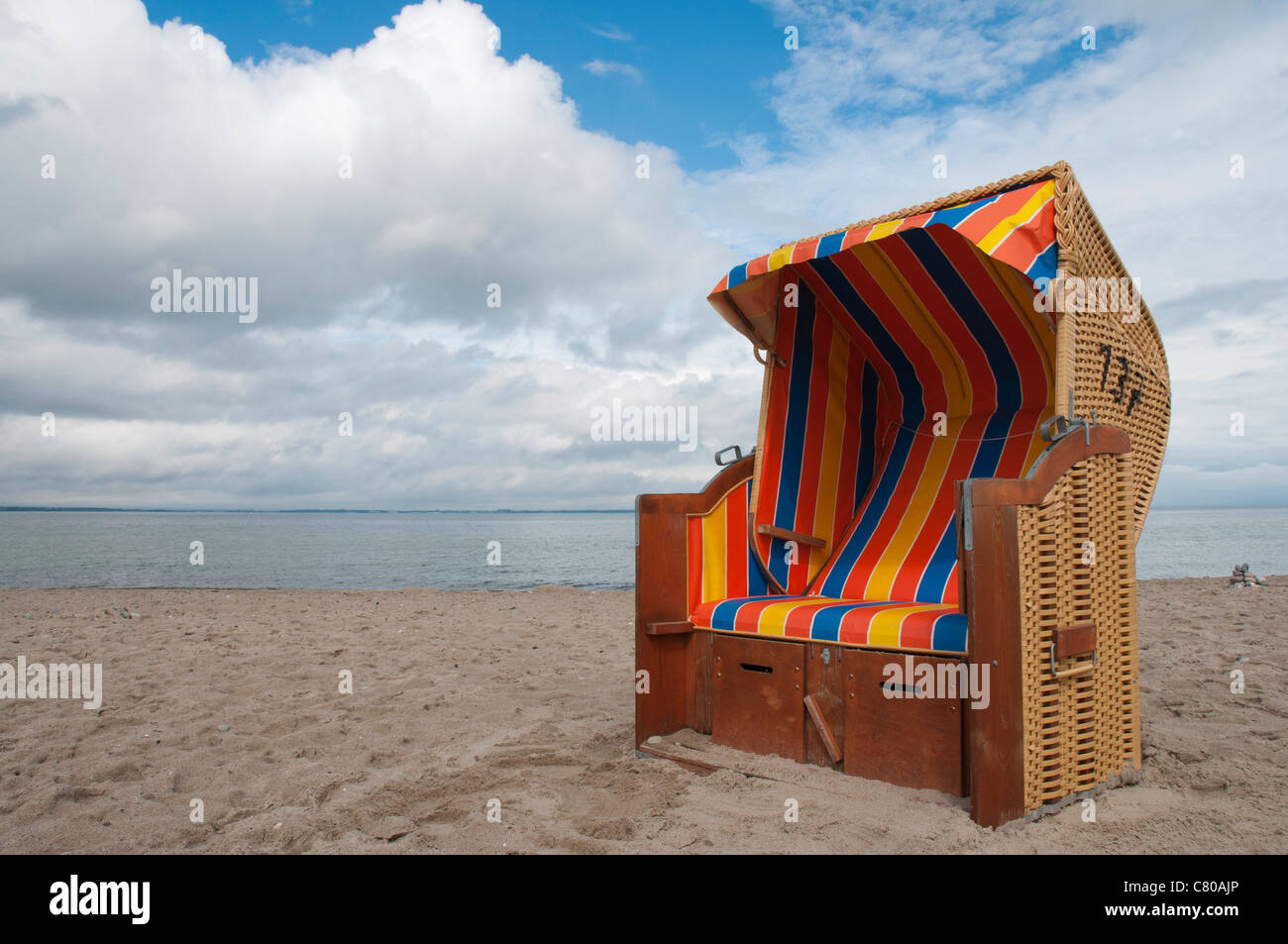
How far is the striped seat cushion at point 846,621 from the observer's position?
2701 millimetres

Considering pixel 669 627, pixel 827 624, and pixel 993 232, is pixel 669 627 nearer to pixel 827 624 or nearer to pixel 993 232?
pixel 827 624

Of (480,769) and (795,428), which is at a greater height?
(795,428)

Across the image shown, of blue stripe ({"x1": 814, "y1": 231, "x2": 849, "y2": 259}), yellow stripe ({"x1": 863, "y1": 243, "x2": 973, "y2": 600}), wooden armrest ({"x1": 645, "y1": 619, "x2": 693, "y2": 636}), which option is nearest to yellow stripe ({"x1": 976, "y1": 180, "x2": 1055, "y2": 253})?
blue stripe ({"x1": 814, "y1": 231, "x2": 849, "y2": 259})

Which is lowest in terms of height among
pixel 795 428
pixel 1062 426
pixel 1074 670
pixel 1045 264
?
pixel 1074 670

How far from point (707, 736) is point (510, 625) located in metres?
4.80

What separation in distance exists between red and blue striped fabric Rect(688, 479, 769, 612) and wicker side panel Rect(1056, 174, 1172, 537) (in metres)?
1.54

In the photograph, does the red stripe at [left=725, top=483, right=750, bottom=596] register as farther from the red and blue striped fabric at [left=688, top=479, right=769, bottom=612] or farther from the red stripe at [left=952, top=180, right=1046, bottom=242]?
the red stripe at [left=952, top=180, right=1046, bottom=242]

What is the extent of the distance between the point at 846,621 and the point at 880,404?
6.16 feet

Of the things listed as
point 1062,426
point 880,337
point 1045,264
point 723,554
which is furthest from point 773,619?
point 880,337

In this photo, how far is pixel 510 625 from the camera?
26.1 feet

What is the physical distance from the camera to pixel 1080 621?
2.72 meters

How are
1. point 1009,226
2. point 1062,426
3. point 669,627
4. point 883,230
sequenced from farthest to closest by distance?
point 669,627, point 883,230, point 1009,226, point 1062,426

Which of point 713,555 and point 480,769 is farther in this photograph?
point 713,555
